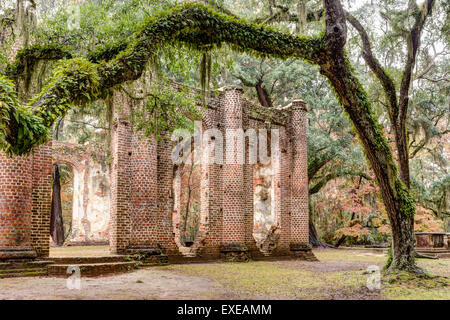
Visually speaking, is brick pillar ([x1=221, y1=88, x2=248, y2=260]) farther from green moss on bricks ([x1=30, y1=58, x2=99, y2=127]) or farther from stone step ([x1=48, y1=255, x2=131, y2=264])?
green moss on bricks ([x1=30, y1=58, x2=99, y2=127])

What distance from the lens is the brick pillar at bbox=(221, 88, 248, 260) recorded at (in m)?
15.5

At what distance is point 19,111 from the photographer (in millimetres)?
5031

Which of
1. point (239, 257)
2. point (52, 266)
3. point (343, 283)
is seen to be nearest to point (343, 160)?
point (239, 257)

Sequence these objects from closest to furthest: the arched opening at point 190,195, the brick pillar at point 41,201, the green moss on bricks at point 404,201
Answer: the green moss on bricks at point 404,201, the brick pillar at point 41,201, the arched opening at point 190,195

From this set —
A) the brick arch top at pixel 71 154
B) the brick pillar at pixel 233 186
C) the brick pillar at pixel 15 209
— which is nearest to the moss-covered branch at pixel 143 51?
the brick pillar at pixel 15 209

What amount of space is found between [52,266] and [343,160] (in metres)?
15.3

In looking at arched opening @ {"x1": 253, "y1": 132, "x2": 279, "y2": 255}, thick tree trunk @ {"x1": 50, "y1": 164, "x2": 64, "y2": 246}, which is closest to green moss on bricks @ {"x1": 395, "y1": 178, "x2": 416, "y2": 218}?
arched opening @ {"x1": 253, "y1": 132, "x2": 279, "y2": 255}

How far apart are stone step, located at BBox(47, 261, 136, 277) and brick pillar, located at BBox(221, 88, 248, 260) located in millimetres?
5040

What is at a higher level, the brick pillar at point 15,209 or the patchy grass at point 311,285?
the brick pillar at point 15,209

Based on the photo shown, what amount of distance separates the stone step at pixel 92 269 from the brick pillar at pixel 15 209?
2.10 feet

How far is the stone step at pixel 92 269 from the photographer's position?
9.98 m

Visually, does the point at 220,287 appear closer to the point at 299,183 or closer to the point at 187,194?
the point at 299,183

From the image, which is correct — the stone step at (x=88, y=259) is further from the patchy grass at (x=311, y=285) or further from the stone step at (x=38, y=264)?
the patchy grass at (x=311, y=285)

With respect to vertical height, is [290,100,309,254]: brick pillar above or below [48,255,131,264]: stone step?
above
